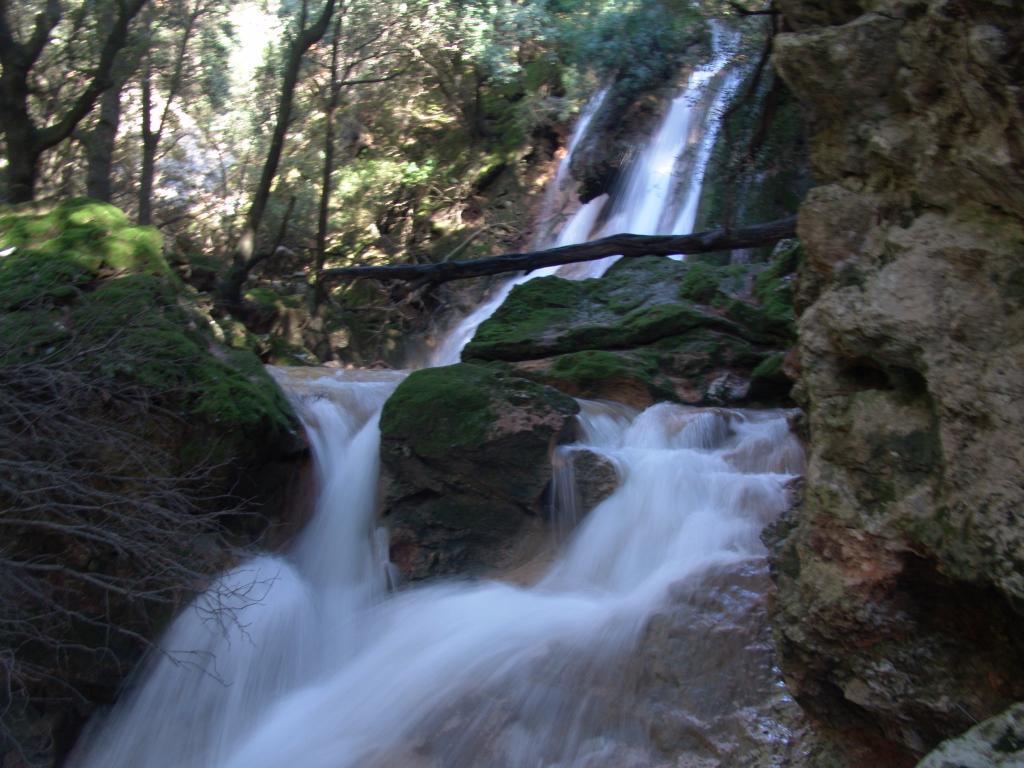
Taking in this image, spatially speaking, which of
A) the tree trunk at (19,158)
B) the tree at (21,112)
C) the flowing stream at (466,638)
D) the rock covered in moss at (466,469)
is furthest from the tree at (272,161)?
the rock covered in moss at (466,469)

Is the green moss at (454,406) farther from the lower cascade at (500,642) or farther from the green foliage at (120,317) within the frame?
the green foliage at (120,317)

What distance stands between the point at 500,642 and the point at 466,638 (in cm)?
29

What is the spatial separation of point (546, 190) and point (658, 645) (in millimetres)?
15584

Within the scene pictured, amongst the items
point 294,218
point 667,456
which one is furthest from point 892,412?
point 294,218

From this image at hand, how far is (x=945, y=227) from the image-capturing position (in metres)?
3.21

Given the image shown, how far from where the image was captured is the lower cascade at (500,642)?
4363mm

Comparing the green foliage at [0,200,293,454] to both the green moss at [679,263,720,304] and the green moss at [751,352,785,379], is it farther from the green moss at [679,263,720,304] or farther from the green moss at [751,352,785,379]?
the green moss at [679,263,720,304]

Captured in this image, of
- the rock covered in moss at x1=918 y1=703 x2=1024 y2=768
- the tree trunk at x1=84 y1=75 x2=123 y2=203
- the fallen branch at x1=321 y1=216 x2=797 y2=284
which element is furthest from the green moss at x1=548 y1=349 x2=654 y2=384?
the tree trunk at x1=84 y1=75 x2=123 y2=203

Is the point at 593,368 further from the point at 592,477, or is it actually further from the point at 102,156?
the point at 102,156

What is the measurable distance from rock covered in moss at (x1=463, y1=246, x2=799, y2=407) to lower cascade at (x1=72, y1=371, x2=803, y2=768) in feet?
3.10

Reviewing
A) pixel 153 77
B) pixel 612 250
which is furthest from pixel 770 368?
pixel 153 77

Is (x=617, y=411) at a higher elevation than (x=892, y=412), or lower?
lower

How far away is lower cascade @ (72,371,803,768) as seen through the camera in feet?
14.3

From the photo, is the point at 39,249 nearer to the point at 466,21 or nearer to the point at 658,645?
the point at 658,645
